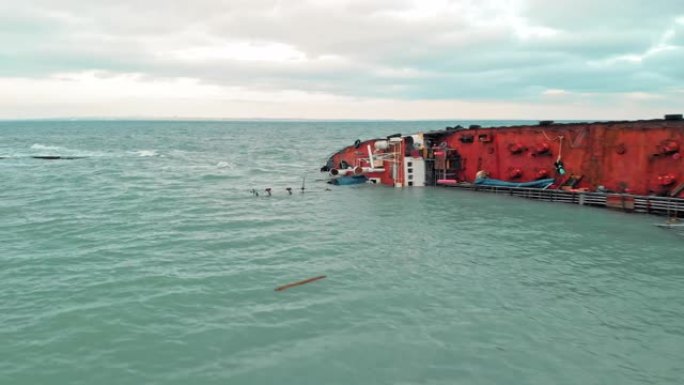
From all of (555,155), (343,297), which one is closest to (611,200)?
(555,155)

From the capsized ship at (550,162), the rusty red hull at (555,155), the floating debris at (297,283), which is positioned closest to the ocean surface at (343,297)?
the floating debris at (297,283)

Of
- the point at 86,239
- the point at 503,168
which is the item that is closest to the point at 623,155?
the point at 503,168

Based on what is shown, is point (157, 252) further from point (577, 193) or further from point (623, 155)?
point (623, 155)

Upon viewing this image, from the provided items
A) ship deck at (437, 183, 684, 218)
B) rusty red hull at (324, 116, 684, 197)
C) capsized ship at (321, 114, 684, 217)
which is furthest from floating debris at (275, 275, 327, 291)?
rusty red hull at (324, 116, 684, 197)

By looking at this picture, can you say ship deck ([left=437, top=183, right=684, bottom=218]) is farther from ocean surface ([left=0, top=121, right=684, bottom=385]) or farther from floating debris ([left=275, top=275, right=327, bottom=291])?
floating debris ([left=275, top=275, right=327, bottom=291])

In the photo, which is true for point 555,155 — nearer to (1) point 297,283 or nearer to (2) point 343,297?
(2) point 343,297

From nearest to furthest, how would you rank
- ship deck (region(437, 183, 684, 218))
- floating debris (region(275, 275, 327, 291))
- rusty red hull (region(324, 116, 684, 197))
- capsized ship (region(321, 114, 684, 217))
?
floating debris (region(275, 275, 327, 291)) → ship deck (region(437, 183, 684, 218)) → capsized ship (region(321, 114, 684, 217)) → rusty red hull (region(324, 116, 684, 197))
